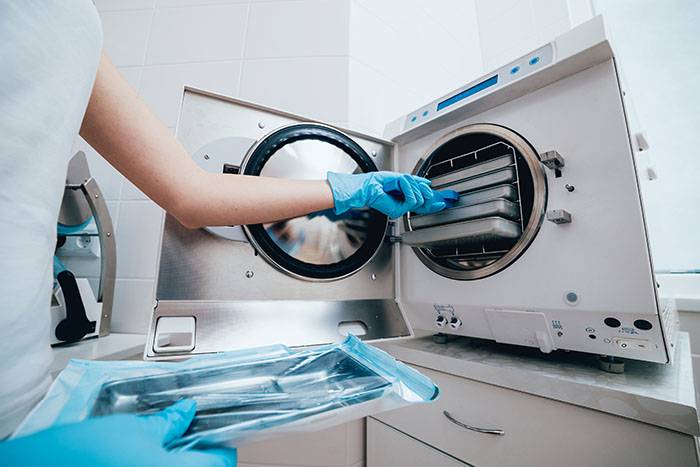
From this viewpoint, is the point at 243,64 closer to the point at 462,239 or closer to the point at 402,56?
the point at 402,56

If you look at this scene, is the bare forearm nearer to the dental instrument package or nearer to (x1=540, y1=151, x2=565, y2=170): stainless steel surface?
the dental instrument package

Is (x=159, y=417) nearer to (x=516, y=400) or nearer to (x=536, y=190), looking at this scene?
(x=516, y=400)

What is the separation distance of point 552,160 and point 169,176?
83cm

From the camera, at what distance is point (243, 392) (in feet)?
1.35

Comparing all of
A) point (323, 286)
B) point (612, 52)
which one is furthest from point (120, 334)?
point (612, 52)

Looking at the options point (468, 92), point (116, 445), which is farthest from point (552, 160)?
point (116, 445)

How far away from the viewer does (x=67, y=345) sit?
0.97 m

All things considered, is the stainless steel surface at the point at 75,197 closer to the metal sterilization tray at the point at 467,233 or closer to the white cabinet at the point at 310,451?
the white cabinet at the point at 310,451

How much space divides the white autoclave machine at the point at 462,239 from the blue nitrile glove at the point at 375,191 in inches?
2.8

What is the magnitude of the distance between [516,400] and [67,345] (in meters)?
1.33

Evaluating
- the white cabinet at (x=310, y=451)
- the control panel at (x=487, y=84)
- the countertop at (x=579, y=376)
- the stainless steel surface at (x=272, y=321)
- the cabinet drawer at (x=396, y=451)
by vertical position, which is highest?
the control panel at (x=487, y=84)

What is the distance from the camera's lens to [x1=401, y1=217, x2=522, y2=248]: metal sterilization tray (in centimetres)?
67

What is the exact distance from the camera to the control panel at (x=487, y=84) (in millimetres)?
727

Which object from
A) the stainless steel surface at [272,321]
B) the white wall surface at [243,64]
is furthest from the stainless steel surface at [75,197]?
the stainless steel surface at [272,321]
